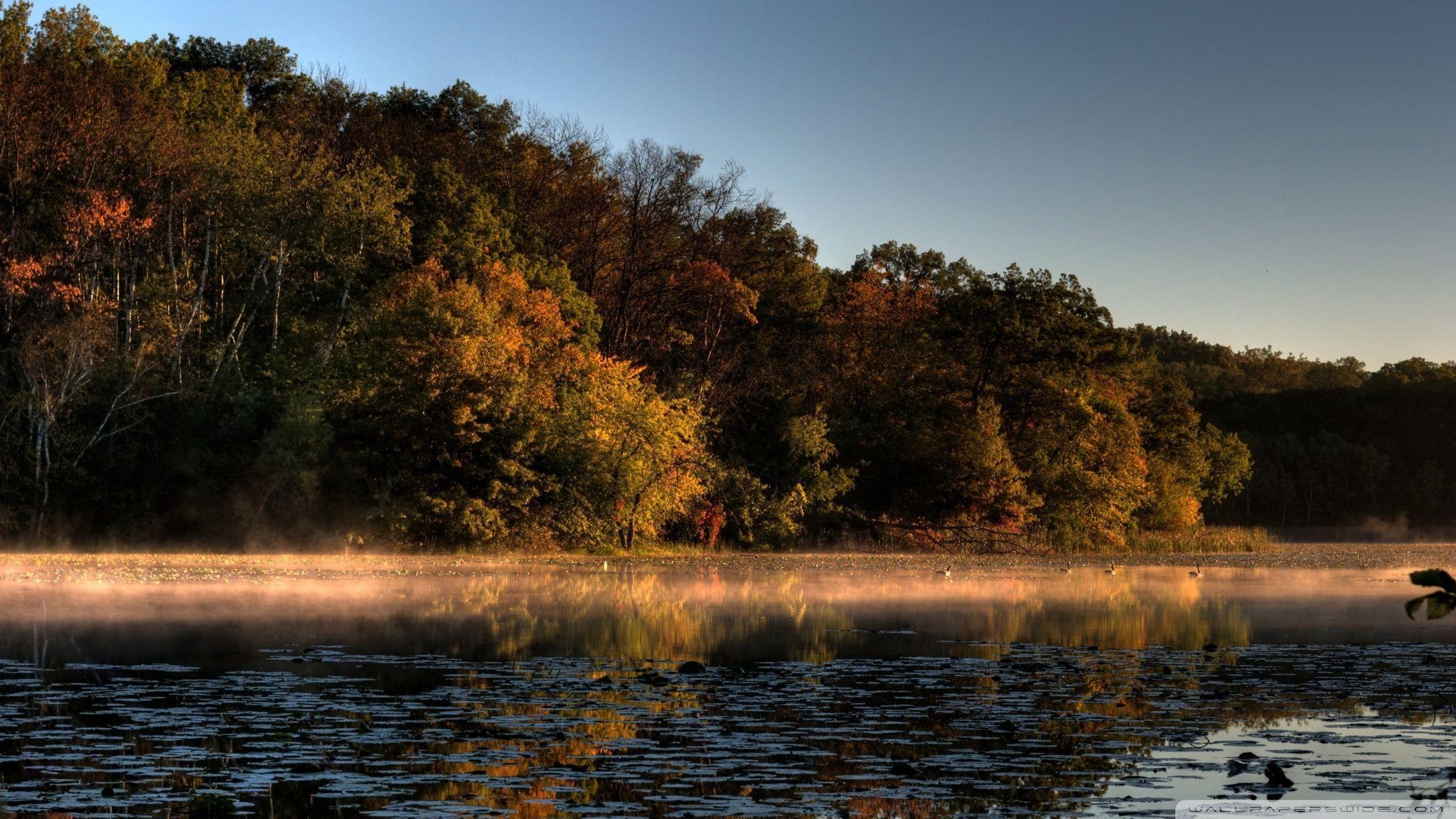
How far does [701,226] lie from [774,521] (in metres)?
23.5

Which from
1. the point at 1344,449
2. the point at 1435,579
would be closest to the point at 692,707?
the point at 1435,579

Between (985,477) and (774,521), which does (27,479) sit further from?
(985,477)

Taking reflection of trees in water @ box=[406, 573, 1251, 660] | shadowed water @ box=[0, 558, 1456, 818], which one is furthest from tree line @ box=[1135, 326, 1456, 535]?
shadowed water @ box=[0, 558, 1456, 818]

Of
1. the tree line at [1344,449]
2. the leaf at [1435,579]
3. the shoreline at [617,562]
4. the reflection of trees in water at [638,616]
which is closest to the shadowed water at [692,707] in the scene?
the reflection of trees in water at [638,616]

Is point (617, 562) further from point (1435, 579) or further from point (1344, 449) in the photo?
point (1344, 449)

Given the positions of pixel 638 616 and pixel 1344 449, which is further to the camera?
pixel 1344 449

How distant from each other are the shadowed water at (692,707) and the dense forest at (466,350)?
2514cm

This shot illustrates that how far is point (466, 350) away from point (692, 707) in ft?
A: 133

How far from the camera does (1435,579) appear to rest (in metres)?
4.71

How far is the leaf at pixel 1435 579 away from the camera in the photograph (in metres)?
4.68

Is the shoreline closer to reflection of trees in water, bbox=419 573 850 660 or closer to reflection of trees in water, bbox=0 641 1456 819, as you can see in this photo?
reflection of trees in water, bbox=419 573 850 660

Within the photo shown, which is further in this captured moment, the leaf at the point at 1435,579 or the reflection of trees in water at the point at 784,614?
the reflection of trees in water at the point at 784,614

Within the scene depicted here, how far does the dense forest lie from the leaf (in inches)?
1966

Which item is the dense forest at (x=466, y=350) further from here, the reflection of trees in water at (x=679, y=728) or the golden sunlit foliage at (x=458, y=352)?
the reflection of trees in water at (x=679, y=728)
